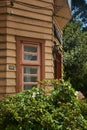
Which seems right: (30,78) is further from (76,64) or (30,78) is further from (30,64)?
(76,64)

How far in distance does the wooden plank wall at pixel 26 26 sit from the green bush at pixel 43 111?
136 inches

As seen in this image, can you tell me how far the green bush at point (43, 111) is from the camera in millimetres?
7023

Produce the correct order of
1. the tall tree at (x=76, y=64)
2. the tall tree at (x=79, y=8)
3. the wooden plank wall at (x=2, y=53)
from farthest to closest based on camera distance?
the tall tree at (x=79, y=8), the tall tree at (x=76, y=64), the wooden plank wall at (x=2, y=53)

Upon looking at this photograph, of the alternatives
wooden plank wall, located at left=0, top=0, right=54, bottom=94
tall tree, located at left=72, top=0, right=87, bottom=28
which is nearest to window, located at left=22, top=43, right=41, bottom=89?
wooden plank wall, located at left=0, top=0, right=54, bottom=94

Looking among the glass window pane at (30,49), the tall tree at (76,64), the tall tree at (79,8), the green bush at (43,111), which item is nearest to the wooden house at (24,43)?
the glass window pane at (30,49)

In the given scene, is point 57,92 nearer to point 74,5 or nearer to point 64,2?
point 64,2

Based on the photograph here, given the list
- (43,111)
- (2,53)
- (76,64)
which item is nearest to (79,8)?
(76,64)

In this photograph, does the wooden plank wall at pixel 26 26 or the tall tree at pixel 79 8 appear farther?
the tall tree at pixel 79 8

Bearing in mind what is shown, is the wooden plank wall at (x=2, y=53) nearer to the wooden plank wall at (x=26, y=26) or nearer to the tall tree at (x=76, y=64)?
the wooden plank wall at (x=26, y=26)

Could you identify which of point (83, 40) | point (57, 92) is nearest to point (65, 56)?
point (83, 40)

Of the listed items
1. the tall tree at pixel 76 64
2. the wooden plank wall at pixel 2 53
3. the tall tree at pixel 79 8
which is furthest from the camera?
the tall tree at pixel 79 8

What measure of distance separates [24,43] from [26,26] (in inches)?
17.2

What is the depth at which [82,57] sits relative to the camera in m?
28.5

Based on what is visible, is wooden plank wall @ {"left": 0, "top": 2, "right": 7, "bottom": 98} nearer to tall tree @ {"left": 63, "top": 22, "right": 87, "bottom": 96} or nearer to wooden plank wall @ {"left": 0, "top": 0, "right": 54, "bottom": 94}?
wooden plank wall @ {"left": 0, "top": 0, "right": 54, "bottom": 94}
